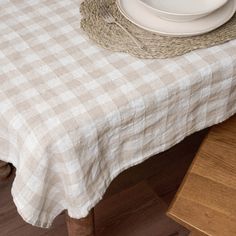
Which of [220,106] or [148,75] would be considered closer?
[148,75]

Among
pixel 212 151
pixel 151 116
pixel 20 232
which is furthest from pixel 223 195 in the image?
pixel 20 232

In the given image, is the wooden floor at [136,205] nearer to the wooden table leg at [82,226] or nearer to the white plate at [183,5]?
the wooden table leg at [82,226]

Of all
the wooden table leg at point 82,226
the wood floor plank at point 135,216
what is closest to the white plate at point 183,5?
the wooden table leg at point 82,226

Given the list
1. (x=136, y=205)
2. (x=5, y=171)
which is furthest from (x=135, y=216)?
(x=5, y=171)

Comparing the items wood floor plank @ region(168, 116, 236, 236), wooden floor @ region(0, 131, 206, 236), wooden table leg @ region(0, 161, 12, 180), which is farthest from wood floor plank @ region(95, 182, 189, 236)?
wood floor plank @ region(168, 116, 236, 236)

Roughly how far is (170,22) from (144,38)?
0.20 feet

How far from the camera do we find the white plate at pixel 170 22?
802 mm

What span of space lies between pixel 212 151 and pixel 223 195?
113mm

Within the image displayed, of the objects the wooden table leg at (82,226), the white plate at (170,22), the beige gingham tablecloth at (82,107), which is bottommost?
the wooden table leg at (82,226)

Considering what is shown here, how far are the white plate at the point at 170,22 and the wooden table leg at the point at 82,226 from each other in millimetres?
392

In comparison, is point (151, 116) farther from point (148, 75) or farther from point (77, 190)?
point (77, 190)

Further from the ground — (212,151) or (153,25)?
(153,25)

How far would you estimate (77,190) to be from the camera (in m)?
0.71

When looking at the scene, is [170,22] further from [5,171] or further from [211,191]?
[5,171]
